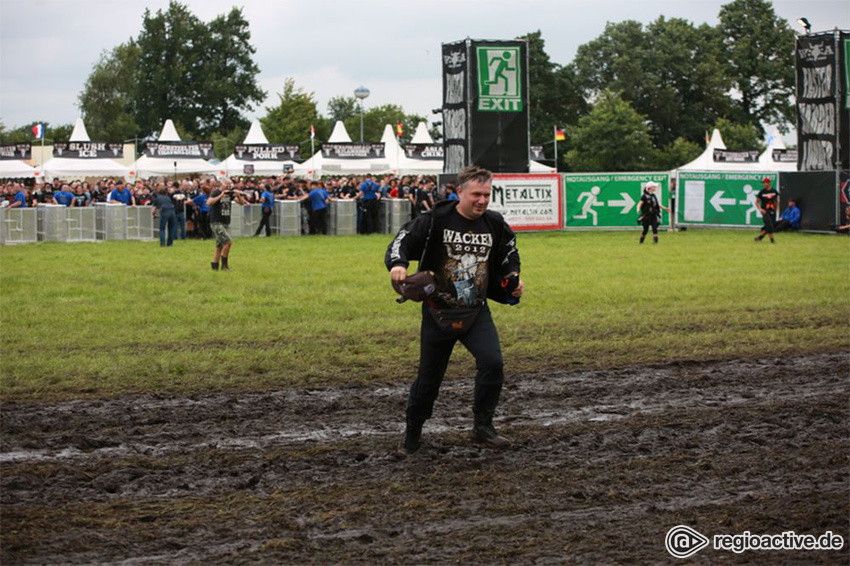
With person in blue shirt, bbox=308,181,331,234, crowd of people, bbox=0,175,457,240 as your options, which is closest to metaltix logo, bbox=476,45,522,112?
crowd of people, bbox=0,175,457,240

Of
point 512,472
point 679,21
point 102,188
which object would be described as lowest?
point 512,472

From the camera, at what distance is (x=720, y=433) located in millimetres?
8367

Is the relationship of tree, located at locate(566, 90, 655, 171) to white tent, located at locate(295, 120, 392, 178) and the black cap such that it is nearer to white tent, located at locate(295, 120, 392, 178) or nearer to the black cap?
white tent, located at locate(295, 120, 392, 178)

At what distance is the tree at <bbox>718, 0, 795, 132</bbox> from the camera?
3949 inches

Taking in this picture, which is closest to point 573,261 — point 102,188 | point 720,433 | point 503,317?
point 503,317

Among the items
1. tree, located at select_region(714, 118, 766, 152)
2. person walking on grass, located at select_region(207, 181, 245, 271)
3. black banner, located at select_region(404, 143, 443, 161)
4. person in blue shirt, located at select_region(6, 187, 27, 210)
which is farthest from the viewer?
tree, located at select_region(714, 118, 766, 152)

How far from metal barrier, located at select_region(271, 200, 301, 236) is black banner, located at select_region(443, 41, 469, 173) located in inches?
197

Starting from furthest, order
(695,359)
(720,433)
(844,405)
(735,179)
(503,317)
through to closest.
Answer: (735,179)
(503,317)
(695,359)
(844,405)
(720,433)

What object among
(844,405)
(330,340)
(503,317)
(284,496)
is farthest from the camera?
(503,317)

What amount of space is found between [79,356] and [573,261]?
13.5 meters

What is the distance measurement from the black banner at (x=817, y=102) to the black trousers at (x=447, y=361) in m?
28.6

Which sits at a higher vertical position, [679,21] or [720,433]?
[679,21]

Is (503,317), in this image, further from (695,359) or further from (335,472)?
(335,472)

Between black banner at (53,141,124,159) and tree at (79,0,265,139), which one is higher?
tree at (79,0,265,139)
